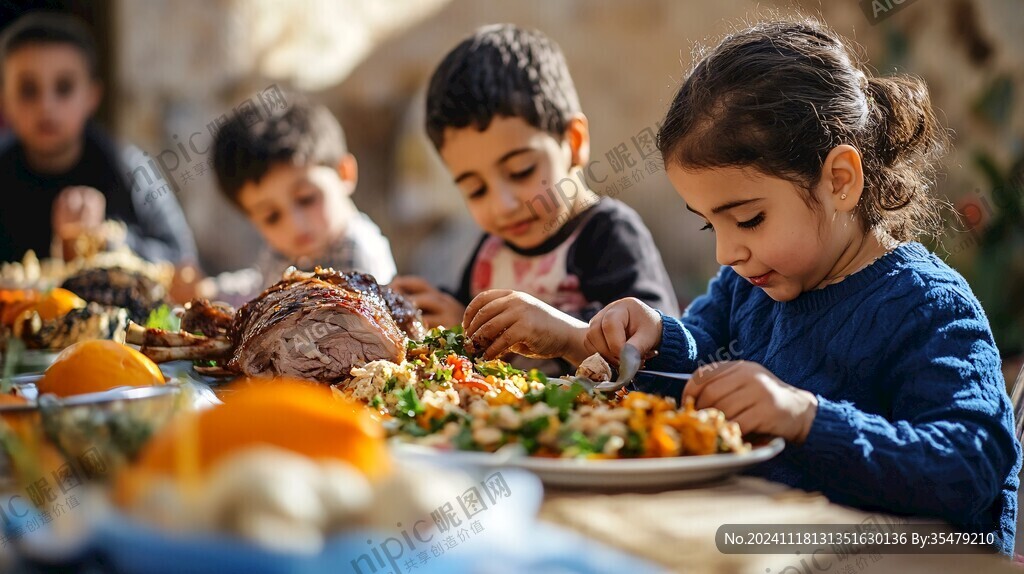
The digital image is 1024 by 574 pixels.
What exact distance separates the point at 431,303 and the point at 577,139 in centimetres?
76

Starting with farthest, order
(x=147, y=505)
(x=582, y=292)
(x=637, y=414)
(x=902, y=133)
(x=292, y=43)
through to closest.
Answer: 1. (x=292, y=43)
2. (x=582, y=292)
3. (x=902, y=133)
4. (x=637, y=414)
5. (x=147, y=505)

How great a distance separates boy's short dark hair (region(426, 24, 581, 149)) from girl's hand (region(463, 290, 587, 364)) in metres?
0.96

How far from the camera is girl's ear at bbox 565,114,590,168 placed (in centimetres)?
278

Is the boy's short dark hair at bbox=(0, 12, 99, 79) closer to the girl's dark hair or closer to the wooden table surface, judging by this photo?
the girl's dark hair

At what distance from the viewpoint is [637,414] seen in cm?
115

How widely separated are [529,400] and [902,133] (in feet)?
3.39

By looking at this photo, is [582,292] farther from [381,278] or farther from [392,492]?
[392,492]

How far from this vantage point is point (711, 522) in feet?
2.98

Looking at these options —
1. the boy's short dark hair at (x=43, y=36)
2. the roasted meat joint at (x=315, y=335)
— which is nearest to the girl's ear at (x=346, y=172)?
the roasted meat joint at (x=315, y=335)

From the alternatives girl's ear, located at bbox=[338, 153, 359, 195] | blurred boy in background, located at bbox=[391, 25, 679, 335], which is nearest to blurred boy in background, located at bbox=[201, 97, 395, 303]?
girl's ear, located at bbox=[338, 153, 359, 195]

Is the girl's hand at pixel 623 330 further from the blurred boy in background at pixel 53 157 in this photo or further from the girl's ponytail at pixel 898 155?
the blurred boy in background at pixel 53 157

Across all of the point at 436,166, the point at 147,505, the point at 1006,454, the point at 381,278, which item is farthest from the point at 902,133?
the point at 436,166

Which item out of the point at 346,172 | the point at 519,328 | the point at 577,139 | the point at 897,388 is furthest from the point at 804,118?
the point at 346,172

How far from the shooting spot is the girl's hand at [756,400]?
122cm
